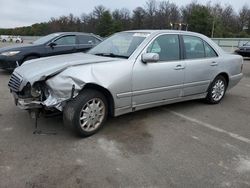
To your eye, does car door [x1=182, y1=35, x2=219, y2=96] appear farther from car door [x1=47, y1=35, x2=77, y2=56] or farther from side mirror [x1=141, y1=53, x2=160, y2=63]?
car door [x1=47, y1=35, x2=77, y2=56]

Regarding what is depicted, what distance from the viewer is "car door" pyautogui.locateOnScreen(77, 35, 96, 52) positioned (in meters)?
10.5

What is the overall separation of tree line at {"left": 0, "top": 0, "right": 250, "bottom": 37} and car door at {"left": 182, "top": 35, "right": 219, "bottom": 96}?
183 ft

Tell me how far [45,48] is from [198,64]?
582 cm

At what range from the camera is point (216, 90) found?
20.6 feet

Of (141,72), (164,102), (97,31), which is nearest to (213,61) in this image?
(164,102)

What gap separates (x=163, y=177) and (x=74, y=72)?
71.8 inches

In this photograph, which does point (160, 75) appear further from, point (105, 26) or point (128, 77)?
point (105, 26)

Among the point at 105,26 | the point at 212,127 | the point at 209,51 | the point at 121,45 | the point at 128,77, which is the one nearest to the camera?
the point at 128,77

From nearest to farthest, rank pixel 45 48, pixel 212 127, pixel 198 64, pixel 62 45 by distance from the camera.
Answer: pixel 212 127 < pixel 198 64 < pixel 45 48 < pixel 62 45

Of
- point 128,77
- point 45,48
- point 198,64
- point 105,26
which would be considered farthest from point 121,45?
point 105,26

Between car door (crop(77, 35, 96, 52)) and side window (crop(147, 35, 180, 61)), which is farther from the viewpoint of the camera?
car door (crop(77, 35, 96, 52))

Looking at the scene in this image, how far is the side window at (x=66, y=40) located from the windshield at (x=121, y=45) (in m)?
4.91

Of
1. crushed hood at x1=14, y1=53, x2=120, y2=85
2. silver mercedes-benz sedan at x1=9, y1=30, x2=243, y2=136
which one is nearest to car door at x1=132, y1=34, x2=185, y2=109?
silver mercedes-benz sedan at x1=9, y1=30, x2=243, y2=136

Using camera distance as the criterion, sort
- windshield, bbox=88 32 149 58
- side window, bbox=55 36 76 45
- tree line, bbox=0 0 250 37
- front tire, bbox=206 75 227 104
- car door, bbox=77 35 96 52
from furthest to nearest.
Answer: tree line, bbox=0 0 250 37
car door, bbox=77 35 96 52
side window, bbox=55 36 76 45
front tire, bbox=206 75 227 104
windshield, bbox=88 32 149 58
